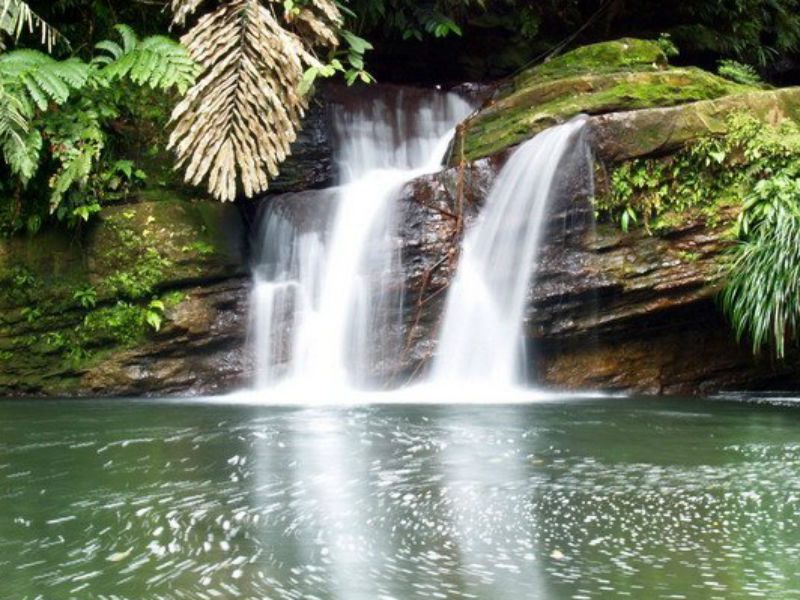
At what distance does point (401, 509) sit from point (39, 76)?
19.4 feet

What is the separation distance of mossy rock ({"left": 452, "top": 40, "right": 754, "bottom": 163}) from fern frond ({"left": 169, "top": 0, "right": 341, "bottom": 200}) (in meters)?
1.70

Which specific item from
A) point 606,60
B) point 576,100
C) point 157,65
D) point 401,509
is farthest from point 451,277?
point 401,509

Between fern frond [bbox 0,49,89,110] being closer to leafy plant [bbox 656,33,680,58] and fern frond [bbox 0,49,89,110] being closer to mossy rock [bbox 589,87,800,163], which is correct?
mossy rock [bbox 589,87,800,163]

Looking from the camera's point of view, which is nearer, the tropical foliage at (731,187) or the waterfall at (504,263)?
the tropical foliage at (731,187)

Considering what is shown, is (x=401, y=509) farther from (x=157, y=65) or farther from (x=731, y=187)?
(x=157, y=65)

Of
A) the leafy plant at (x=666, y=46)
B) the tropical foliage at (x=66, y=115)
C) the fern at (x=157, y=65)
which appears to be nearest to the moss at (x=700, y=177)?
the leafy plant at (x=666, y=46)

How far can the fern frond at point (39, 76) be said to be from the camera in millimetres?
7938

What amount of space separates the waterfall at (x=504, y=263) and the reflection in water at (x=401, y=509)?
204 cm

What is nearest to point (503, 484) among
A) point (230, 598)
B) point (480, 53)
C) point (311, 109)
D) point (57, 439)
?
point (230, 598)

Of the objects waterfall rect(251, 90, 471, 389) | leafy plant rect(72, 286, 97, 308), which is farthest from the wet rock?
leafy plant rect(72, 286, 97, 308)

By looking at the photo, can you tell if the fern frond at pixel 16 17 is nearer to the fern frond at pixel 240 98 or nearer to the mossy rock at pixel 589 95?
the fern frond at pixel 240 98

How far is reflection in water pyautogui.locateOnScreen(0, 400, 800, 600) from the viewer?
277cm

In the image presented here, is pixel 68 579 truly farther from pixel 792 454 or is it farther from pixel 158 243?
pixel 158 243

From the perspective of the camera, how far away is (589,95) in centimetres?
879
